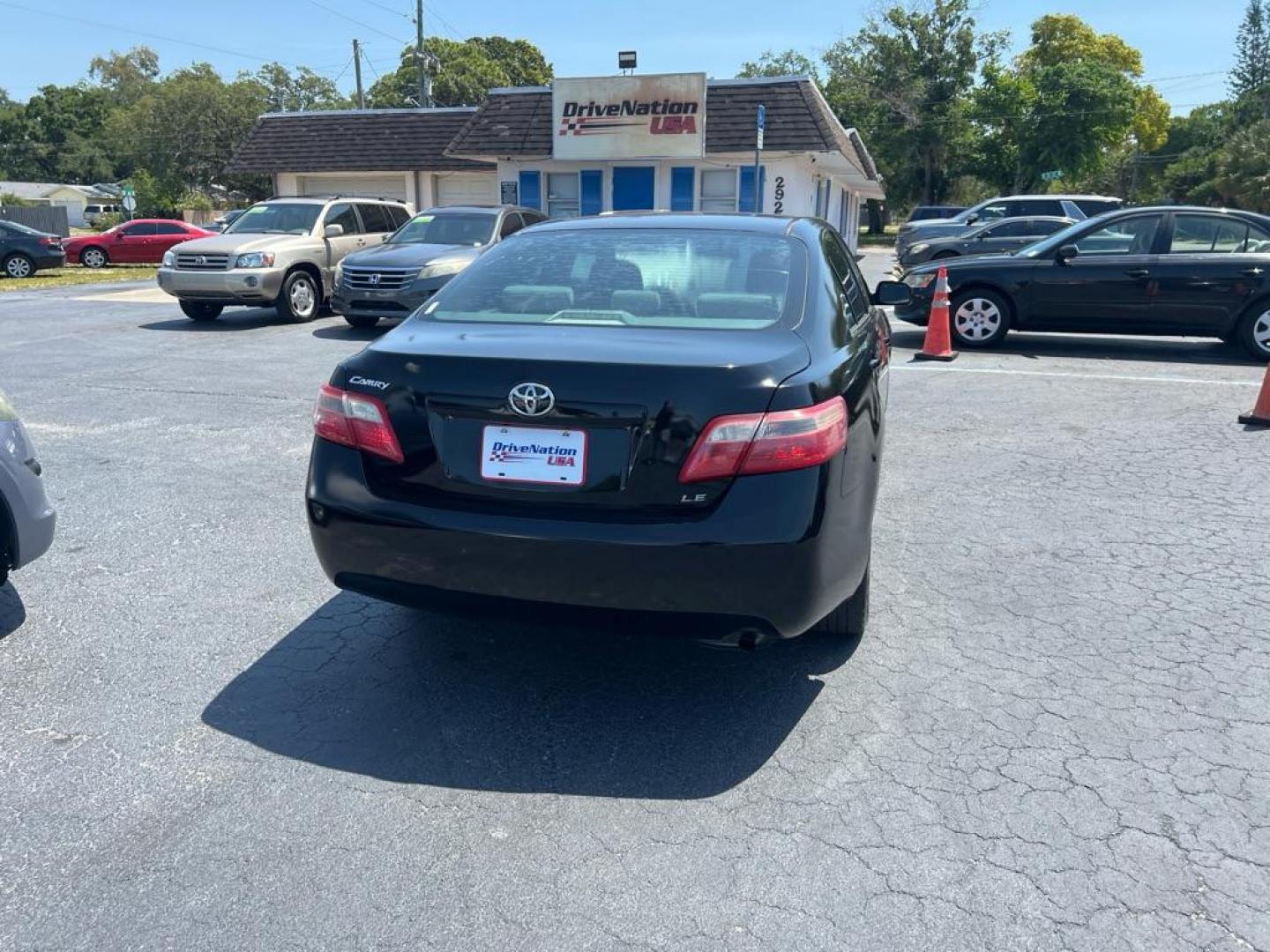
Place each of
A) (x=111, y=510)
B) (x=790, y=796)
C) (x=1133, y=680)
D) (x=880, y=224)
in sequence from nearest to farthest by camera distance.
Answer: (x=790, y=796), (x=1133, y=680), (x=111, y=510), (x=880, y=224)

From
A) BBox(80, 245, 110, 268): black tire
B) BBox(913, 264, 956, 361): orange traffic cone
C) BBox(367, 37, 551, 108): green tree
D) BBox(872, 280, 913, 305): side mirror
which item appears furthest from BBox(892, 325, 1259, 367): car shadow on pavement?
BBox(367, 37, 551, 108): green tree

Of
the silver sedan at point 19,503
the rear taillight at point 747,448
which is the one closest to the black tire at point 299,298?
the silver sedan at point 19,503

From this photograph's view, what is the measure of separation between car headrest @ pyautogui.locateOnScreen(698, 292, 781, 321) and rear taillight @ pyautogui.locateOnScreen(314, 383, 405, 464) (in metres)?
1.17

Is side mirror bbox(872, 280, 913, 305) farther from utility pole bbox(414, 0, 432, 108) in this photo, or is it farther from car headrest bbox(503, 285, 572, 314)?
utility pole bbox(414, 0, 432, 108)

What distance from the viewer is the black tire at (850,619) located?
371 cm

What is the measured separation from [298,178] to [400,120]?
4.06 metres

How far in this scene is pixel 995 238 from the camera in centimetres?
1867

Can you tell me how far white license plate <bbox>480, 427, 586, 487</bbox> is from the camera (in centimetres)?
295

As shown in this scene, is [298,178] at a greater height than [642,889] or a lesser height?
greater

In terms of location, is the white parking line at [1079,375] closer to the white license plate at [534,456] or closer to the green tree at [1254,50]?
the white license plate at [534,456]

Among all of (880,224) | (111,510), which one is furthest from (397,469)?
(880,224)

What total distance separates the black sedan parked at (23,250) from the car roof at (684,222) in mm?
24531

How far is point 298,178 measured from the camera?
31.3 meters

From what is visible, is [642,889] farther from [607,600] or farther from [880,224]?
[880,224]
